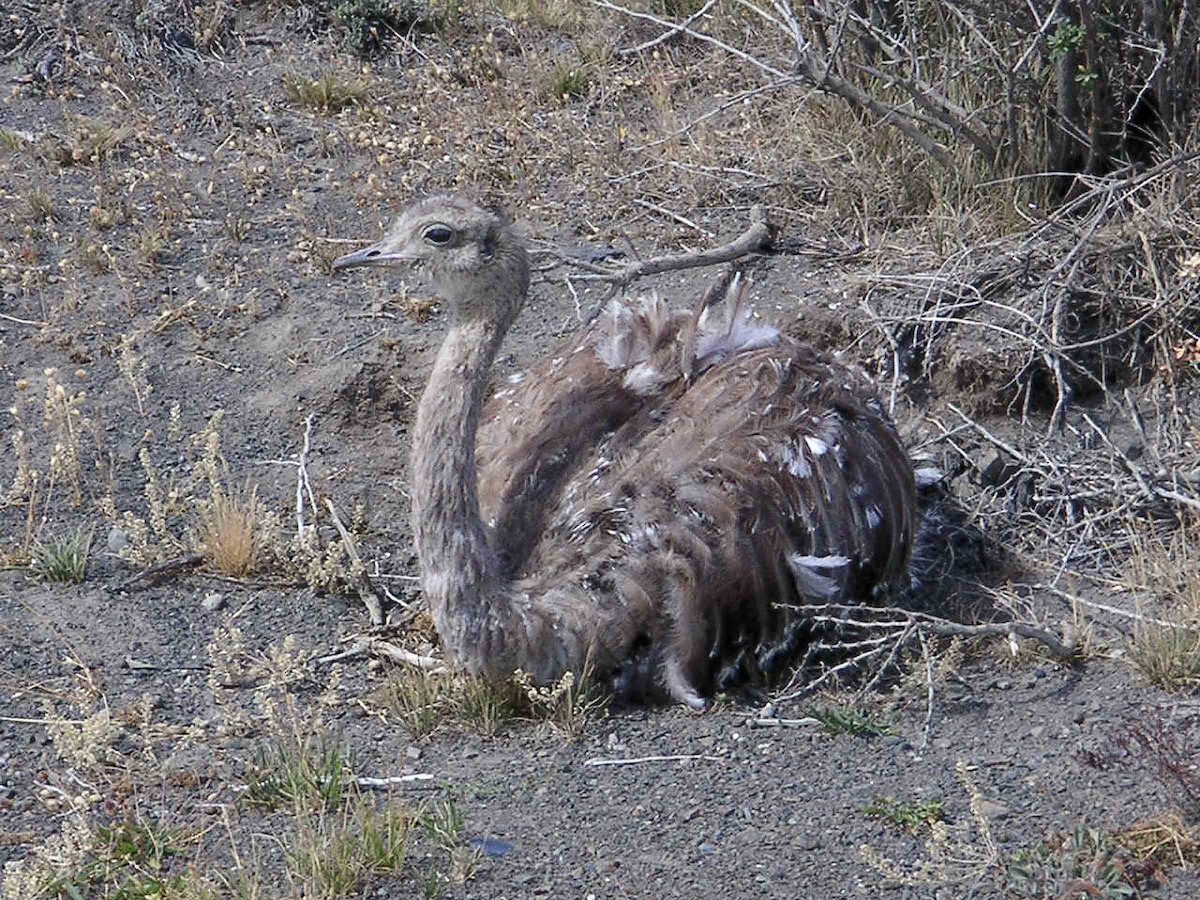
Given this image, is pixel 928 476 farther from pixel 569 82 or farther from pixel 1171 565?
pixel 569 82

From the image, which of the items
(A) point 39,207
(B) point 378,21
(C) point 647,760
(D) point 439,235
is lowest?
(C) point 647,760

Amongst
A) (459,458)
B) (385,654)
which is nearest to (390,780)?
(385,654)

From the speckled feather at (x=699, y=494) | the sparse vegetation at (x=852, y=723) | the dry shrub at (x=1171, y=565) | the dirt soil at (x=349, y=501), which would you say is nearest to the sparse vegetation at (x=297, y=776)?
the dirt soil at (x=349, y=501)

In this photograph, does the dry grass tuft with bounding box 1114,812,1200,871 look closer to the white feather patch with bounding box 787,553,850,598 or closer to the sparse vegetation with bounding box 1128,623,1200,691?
the sparse vegetation with bounding box 1128,623,1200,691

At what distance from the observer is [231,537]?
251 inches

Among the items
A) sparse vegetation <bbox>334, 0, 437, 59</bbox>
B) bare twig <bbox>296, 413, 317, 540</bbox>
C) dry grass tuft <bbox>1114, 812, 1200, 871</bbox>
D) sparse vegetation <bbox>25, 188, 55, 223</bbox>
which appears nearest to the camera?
dry grass tuft <bbox>1114, 812, 1200, 871</bbox>

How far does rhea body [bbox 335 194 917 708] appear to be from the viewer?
5566 millimetres

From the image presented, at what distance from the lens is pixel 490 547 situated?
5.67 metres

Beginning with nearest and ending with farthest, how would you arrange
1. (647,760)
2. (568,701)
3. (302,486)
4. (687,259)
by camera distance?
(647,760), (568,701), (302,486), (687,259)

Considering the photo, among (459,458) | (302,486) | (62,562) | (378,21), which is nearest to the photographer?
(459,458)

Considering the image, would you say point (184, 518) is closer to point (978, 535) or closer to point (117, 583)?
point (117, 583)

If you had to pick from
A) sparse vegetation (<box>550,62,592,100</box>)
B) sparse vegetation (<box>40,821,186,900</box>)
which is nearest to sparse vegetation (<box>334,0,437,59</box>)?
sparse vegetation (<box>550,62,592,100</box>)

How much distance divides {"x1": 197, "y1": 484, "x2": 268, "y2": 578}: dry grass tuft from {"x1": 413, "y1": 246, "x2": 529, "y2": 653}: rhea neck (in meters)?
0.97

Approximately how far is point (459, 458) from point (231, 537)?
1.17 metres
